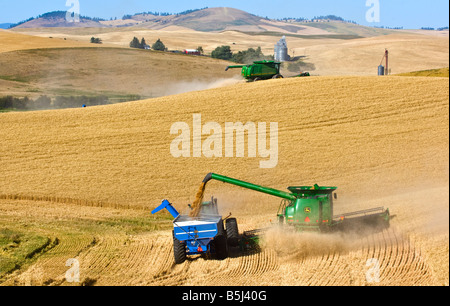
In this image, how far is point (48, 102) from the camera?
6066cm

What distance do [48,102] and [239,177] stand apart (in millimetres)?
39673

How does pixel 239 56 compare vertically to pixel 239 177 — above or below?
above

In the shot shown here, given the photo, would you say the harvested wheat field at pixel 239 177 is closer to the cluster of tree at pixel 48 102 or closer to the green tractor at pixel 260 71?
the green tractor at pixel 260 71

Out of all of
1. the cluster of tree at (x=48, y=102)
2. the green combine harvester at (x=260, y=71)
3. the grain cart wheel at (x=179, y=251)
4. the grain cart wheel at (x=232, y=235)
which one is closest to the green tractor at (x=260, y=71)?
the green combine harvester at (x=260, y=71)

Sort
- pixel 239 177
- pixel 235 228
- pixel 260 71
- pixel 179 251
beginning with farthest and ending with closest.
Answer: pixel 260 71
pixel 239 177
pixel 235 228
pixel 179 251

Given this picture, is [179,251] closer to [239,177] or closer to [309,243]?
[309,243]

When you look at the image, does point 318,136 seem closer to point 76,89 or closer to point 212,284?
point 212,284

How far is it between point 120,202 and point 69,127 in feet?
38.4

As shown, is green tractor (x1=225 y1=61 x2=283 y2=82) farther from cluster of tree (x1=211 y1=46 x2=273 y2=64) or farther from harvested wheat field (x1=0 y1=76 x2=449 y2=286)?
cluster of tree (x1=211 y1=46 x2=273 y2=64)

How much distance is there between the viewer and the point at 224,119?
35.6 meters

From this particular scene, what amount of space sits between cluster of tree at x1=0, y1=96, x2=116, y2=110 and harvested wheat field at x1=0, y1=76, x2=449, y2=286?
18608 millimetres

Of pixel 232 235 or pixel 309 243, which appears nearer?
pixel 309 243

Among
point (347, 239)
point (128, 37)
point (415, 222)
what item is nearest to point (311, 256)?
point (347, 239)

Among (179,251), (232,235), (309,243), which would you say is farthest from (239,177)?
(179,251)
